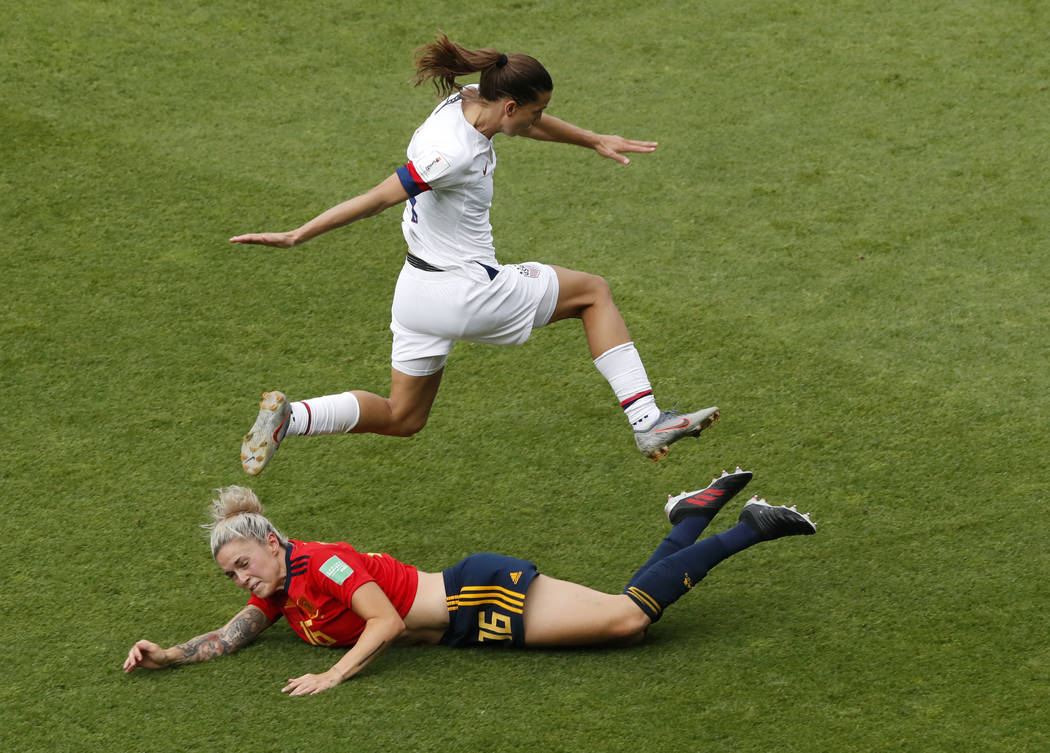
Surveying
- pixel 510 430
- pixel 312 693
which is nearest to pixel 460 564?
pixel 312 693

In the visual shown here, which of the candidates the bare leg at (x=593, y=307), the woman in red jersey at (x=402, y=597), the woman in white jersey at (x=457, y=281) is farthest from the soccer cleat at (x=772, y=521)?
the bare leg at (x=593, y=307)

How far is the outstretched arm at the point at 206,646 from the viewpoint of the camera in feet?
16.2

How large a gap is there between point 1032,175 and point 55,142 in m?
6.25

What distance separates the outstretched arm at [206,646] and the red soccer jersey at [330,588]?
0.18ft

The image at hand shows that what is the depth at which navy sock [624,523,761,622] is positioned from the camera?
16.5 ft

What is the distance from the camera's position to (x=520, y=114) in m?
5.09

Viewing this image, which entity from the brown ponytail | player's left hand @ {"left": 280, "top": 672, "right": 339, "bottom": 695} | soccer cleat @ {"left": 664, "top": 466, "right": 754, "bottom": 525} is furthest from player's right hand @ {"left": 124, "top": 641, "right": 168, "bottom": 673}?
the brown ponytail

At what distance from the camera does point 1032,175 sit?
8.34 metres

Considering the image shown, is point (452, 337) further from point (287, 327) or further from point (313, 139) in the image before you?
point (313, 139)

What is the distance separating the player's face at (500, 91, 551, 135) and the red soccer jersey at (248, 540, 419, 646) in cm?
167

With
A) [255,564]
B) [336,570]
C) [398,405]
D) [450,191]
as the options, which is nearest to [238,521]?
[255,564]

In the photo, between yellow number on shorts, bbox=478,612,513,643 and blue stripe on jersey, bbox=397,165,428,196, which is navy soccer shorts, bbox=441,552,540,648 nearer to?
yellow number on shorts, bbox=478,612,513,643

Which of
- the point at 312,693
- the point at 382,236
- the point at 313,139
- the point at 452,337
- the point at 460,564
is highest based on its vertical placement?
the point at 313,139

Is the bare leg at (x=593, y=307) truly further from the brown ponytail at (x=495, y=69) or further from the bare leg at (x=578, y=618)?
the bare leg at (x=578, y=618)
